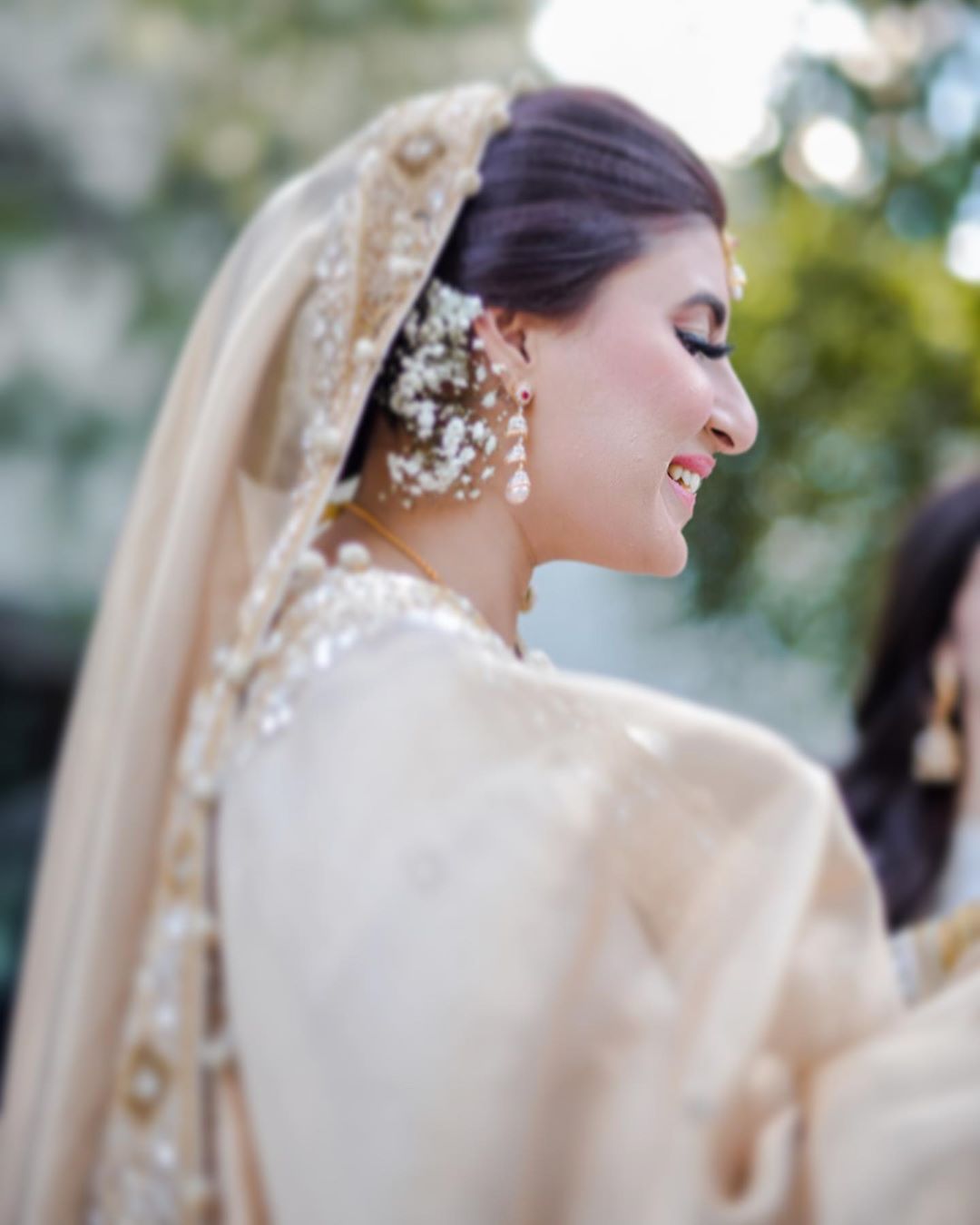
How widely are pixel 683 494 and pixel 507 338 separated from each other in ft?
0.55

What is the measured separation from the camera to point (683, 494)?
104 cm

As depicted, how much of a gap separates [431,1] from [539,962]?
Answer: 2314mm

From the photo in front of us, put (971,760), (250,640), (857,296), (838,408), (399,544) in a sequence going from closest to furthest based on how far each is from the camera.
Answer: (250,640) → (399,544) → (971,760) → (838,408) → (857,296)

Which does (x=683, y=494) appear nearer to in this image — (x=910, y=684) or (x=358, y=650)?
(x=358, y=650)

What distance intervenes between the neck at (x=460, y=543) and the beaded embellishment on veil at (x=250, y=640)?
0.19 ft

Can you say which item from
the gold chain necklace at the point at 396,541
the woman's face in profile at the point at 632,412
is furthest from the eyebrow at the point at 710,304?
the gold chain necklace at the point at 396,541

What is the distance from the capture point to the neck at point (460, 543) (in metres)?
1.06

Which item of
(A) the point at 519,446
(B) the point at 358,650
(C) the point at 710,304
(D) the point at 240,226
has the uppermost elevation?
(C) the point at 710,304

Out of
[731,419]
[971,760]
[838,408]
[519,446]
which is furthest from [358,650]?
[838,408]

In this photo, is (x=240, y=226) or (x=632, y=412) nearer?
(x=632, y=412)

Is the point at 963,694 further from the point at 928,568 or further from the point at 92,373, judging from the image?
the point at 92,373

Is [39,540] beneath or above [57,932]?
beneath

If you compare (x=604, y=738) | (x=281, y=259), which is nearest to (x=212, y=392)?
(x=281, y=259)

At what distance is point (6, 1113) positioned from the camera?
3.43 ft
